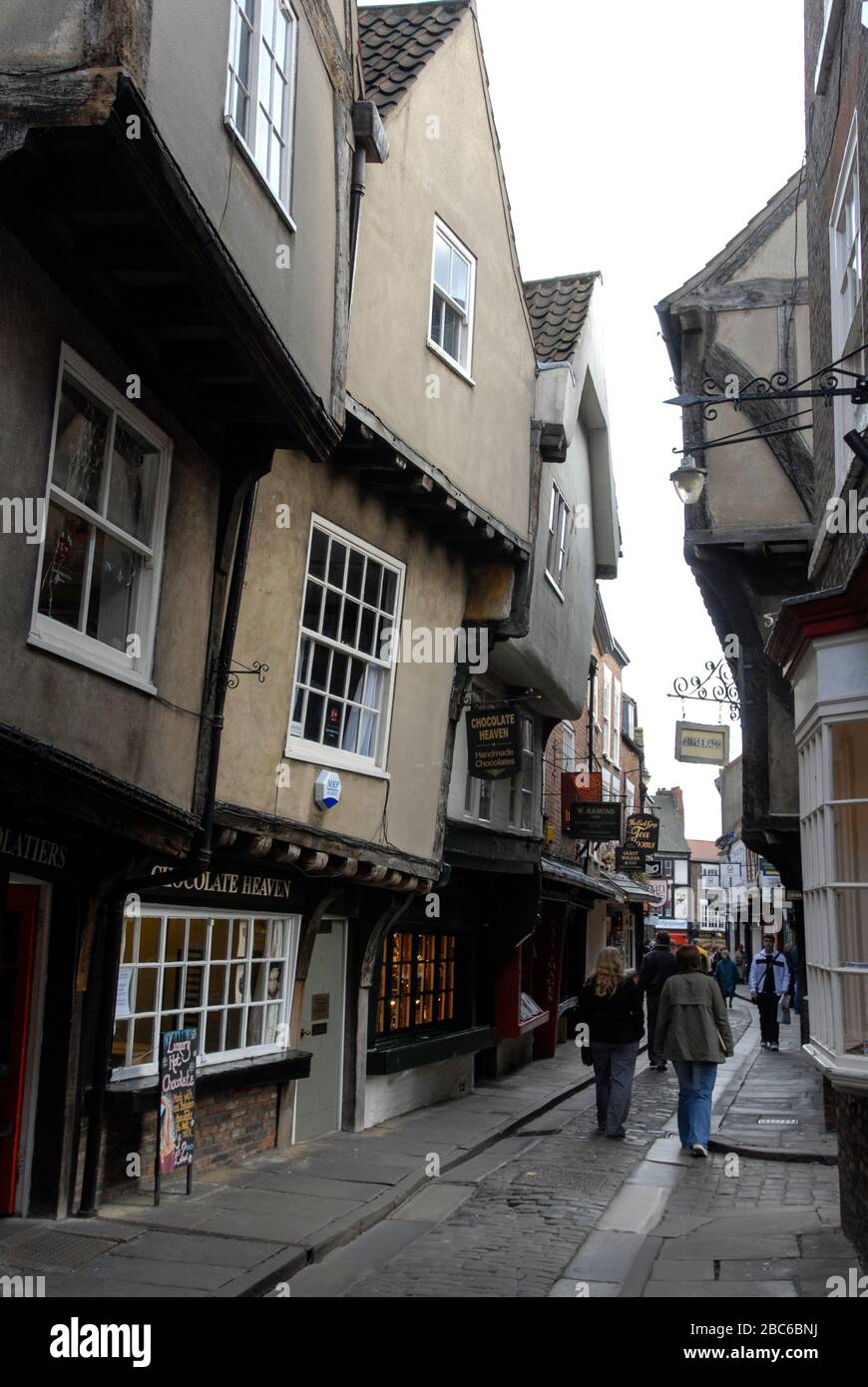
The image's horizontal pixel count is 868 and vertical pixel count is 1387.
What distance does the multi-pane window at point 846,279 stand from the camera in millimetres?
8484

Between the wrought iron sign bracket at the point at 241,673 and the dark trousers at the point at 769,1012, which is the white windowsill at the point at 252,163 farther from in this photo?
the dark trousers at the point at 769,1012

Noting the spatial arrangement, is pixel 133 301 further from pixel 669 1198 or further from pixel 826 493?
pixel 669 1198

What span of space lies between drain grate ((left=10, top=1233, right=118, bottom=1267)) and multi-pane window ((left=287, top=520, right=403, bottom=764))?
13.2 feet

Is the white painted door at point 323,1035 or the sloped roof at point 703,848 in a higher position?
the sloped roof at point 703,848

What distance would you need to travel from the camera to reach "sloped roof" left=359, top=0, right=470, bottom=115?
38.8 ft

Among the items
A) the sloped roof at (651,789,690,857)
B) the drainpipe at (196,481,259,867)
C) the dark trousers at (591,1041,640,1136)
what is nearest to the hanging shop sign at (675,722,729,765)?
the dark trousers at (591,1041,640,1136)

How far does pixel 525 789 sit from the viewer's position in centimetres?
1803

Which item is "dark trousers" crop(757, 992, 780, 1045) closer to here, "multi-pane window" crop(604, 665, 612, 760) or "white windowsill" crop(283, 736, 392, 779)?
"multi-pane window" crop(604, 665, 612, 760)

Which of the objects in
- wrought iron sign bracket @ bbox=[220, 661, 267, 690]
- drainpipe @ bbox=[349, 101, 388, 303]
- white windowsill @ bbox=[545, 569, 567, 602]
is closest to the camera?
wrought iron sign bracket @ bbox=[220, 661, 267, 690]

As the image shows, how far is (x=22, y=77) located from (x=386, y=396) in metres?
5.86

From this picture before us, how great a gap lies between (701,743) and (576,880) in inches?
134

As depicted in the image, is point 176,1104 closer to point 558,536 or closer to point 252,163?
point 252,163

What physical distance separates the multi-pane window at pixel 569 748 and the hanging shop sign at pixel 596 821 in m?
1.90

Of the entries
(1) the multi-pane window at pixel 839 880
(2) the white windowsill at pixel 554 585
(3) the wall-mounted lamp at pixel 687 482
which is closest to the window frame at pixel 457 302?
(3) the wall-mounted lamp at pixel 687 482
